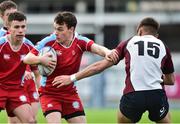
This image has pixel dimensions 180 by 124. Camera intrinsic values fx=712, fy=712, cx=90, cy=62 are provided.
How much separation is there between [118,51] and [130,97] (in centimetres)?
70

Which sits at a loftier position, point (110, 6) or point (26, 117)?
point (26, 117)

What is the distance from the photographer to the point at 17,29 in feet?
38.3

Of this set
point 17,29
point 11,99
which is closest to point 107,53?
point 17,29

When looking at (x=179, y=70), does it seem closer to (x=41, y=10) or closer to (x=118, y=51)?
(x=118, y=51)

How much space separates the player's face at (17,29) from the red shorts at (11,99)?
894 millimetres

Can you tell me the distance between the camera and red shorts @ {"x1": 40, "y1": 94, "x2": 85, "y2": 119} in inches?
441

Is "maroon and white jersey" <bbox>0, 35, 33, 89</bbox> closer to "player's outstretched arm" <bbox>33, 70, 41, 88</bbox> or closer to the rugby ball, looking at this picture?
"player's outstretched arm" <bbox>33, 70, 41, 88</bbox>

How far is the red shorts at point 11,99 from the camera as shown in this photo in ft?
38.8

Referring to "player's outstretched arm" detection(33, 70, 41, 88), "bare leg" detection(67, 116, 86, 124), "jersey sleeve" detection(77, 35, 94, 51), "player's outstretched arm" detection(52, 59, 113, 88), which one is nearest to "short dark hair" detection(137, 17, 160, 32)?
"player's outstretched arm" detection(52, 59, 113, 88)

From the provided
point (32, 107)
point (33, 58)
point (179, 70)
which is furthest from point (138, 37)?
point (179, 70)

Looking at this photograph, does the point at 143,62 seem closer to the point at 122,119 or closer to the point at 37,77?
the point at 122,119

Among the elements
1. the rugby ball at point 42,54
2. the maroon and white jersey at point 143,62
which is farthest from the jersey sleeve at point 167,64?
the rugby ball at point 42,54

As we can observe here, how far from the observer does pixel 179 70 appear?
90.0 ft

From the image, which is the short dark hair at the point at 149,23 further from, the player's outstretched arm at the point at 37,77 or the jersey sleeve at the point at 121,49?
the player's outstretched arm at the point at 37,77
